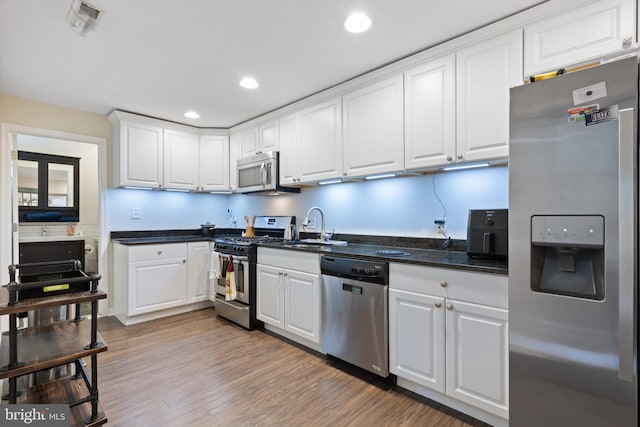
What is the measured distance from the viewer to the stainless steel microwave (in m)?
3.47

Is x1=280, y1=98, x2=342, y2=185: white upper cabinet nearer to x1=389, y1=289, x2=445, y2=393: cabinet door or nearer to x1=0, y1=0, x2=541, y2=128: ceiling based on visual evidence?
x1=0, y1=0, x2=541, y2=128: ceiling

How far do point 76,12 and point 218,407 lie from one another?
2521 mm

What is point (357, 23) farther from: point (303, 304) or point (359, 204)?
point (303, 304)

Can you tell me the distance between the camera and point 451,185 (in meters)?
2.49

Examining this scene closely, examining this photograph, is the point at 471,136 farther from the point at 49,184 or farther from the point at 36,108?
the point at 49,184

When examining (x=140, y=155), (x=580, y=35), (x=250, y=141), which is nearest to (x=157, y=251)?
(x=140, y=155)

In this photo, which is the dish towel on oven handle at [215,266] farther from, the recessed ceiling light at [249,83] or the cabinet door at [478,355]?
the cabinet door at [478,355]

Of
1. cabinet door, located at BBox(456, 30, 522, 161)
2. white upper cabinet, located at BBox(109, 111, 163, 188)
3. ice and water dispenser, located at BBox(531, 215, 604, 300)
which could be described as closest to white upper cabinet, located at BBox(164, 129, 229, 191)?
white upper cabinet, located at BBox(109, 111, 163, 188)

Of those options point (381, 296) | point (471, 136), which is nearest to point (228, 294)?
point (381, 296)

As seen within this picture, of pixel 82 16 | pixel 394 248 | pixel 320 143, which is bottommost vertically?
pixel 394 248

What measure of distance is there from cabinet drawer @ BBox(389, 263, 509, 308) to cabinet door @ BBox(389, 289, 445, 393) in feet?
0.18

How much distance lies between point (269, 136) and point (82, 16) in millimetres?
1961

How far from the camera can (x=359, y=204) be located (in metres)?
3.10

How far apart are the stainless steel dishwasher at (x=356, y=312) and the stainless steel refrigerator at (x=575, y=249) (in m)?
0.81
